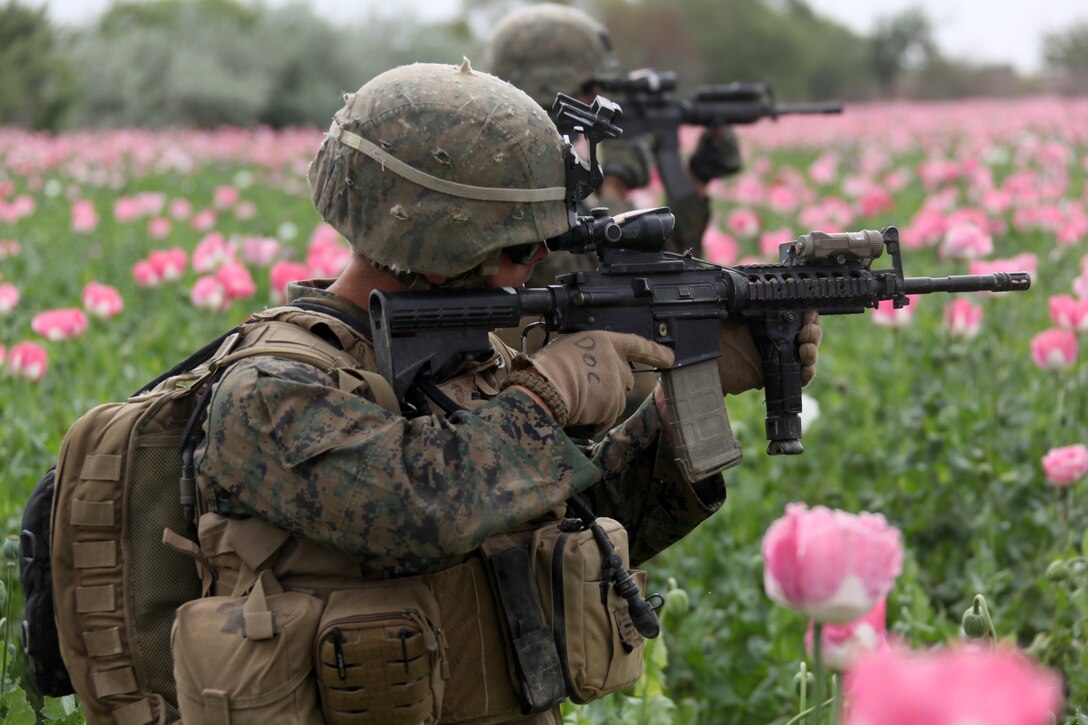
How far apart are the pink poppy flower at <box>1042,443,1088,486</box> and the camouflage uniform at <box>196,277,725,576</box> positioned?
2256 mm

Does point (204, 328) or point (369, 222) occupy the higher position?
point (369, 222)

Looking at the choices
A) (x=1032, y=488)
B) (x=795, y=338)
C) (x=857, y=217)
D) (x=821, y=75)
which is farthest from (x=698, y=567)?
(x=821, y=75)

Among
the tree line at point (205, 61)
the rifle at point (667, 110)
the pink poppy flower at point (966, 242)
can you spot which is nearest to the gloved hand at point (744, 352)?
the pink poppy flower at point (966, 242)

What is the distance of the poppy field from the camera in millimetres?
1761

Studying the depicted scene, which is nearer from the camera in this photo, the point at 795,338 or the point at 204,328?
the point at 795,338

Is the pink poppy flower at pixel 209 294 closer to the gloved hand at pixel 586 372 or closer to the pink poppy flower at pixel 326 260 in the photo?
the pink poppy flower at pixel 326 260

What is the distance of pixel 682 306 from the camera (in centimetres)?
278

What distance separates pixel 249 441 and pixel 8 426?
355cm

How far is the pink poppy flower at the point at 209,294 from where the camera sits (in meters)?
6.04

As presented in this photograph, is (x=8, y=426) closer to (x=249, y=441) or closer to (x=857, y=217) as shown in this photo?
(x=249, y=441)

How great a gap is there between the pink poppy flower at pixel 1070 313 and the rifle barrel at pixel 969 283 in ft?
6.27

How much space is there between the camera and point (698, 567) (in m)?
5.06

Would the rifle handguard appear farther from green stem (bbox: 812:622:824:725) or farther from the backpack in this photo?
Result: green stem (bbox: 812:622:824:725)

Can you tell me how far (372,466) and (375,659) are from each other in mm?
362
